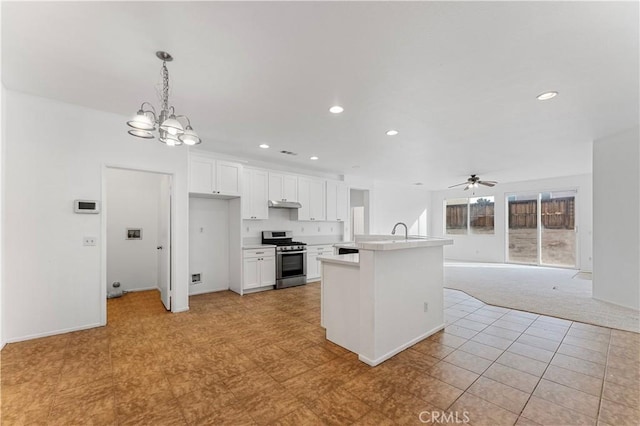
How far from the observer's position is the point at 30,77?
280 centimetres

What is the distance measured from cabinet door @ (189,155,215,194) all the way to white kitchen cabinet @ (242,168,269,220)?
0.68 meters

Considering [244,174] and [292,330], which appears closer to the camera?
[292,330]

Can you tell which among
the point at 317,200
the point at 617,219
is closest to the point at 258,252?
the point at 317,200

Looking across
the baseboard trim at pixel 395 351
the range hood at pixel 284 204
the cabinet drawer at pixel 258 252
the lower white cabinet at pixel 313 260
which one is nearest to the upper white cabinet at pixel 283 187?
the range hood at pixel 284 204

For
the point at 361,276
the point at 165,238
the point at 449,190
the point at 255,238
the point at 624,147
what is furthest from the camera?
the point at 449,190

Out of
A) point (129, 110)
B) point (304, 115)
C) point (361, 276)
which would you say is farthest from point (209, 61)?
point (361, 276)

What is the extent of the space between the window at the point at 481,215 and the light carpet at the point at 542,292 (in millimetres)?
1891

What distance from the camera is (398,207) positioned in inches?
389

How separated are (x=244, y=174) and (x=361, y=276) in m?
3.73

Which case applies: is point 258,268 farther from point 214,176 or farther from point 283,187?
point 214,176

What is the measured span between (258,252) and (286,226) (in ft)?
4.13

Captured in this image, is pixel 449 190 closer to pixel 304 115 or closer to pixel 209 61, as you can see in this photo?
pixel 304 115

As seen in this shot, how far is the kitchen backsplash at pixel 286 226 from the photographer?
604cm

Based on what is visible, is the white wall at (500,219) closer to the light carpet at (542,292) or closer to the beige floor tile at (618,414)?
the light carpet at (542,292)
